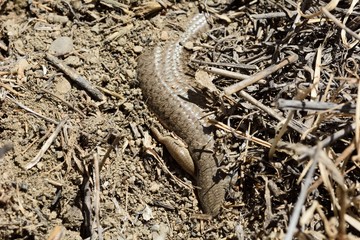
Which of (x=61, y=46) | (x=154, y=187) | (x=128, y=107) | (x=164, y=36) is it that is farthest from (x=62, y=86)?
(x=154, y=187)

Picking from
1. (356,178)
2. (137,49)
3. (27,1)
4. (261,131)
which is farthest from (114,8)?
(356,178)

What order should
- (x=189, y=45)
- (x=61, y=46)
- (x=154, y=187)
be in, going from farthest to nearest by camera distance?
(x=189, y=45), (x=61, y=46), (x=154, y=187)

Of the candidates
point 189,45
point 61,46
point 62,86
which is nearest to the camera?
point 62,86

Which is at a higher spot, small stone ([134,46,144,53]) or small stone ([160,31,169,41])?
small stone ([160,31,169,41])

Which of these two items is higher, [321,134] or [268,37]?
[268,37]

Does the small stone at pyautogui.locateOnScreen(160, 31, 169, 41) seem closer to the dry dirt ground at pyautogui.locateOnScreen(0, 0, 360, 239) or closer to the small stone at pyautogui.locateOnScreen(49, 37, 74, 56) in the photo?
the dry dirt ground at pyautogui.locateOnScreen(0, 0, 360, 239)

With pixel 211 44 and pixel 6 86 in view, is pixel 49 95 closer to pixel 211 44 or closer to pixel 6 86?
pixel 6 86

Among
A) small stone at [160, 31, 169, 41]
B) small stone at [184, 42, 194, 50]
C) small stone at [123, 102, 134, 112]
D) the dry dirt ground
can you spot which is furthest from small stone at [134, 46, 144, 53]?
small stone at [123, 102, 134, 112]

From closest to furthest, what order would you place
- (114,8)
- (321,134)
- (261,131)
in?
(321,134) < (261,131) < (114,8)

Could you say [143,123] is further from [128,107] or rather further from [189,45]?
[189,45]
